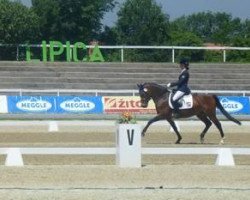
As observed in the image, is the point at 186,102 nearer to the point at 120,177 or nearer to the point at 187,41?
the point at 120,177

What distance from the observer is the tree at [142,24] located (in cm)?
9188

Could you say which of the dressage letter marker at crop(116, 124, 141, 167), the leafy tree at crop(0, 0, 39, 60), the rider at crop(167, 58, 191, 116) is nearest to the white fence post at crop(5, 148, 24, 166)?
the dressage letter marker at crop(116, 124, 141, 167)

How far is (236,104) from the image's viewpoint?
120ft

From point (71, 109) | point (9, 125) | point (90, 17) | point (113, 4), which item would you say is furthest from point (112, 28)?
point (9, 125)

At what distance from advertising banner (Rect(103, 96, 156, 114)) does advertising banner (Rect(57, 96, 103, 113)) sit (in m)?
0.32

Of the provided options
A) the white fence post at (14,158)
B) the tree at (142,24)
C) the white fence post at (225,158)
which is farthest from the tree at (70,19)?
the white fence post at (225,158)

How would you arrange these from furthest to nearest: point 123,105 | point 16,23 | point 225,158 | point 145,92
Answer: point 16,23 → point 123,105 → point 145,92 → point 225,158

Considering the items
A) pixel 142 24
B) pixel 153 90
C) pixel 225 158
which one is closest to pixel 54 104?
pixel 153 90

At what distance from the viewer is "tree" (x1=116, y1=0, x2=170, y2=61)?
91.9 m

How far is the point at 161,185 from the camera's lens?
12.7 m

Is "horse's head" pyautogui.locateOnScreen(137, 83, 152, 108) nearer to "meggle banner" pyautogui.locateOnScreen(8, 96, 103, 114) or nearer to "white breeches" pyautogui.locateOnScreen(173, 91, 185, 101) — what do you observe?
"white breeches" pyautogui.locateOnScreen(173, 91, 185, 101)

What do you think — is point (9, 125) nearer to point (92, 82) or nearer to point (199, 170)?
point (199, 170)

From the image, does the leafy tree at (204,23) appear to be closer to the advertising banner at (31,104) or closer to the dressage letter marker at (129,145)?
the advertising banner at (31,104)

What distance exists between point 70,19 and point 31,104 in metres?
50.7
